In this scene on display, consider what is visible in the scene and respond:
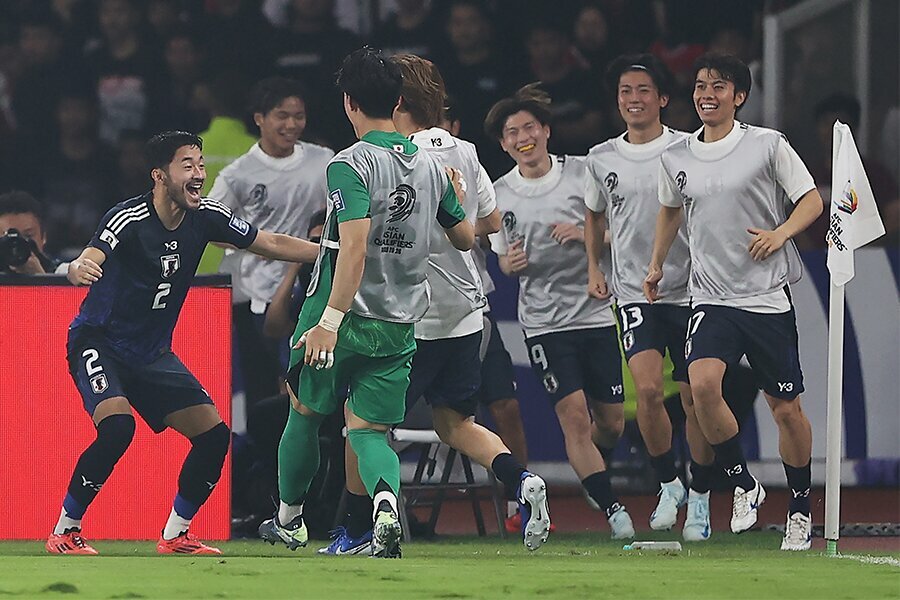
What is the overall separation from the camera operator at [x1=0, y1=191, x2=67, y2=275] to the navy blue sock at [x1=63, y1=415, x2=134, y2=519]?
1.56 meters

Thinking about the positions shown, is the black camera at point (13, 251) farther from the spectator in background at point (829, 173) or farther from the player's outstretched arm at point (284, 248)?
the spectator in background at point (829, 173)

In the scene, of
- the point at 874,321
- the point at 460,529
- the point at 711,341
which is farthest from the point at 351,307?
the point at 874,321

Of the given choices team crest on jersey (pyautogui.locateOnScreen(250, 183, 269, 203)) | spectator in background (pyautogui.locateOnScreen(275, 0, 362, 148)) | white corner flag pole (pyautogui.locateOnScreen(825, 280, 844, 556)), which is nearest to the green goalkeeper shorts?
white corner flag pole (pyautogui.locateOnScreen(825, 280, 844, 556))

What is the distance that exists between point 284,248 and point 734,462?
7.77 ft

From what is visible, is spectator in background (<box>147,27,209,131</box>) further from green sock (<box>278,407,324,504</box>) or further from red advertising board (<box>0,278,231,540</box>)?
green sock (<box>278,407,324,504</box>)

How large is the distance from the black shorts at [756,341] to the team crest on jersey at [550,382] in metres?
1.17

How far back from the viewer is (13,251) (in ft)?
30.0

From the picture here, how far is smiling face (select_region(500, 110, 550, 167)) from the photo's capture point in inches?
385

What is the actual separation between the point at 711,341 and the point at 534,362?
4.87 feet

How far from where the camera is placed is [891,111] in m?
12.1

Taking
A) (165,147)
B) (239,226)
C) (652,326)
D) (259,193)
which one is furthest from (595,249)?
(165,147)

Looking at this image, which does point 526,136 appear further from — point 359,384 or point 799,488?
A: point 359,384

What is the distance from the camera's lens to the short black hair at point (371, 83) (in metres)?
7.14

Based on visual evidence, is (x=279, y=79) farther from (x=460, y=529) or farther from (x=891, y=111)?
(x=891, y=111)
